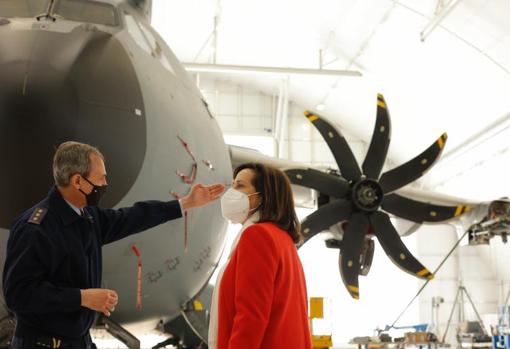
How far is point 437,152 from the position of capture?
8.87 metres

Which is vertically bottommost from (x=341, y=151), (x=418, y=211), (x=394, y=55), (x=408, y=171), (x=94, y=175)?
(x=418, y=211)

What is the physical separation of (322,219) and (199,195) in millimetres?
5251

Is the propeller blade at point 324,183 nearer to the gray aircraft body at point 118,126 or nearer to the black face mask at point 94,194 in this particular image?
the gray aircraft body at point 118,126

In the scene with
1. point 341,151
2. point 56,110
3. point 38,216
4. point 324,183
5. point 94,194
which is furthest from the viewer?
point 341,151

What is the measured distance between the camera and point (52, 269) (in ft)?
8.52

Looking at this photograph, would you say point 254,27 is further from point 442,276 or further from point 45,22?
point 45,22

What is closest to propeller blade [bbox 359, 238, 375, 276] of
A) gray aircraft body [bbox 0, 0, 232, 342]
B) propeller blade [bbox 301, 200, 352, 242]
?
propeller blade [bbox 301, 200, 352, 242]

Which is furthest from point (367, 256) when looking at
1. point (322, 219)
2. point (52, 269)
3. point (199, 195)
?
point (52, 269)

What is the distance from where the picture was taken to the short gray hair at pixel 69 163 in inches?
108

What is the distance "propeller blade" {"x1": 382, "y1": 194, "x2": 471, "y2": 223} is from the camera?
8.86 m

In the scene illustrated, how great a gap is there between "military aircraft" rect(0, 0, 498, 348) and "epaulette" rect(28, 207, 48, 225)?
5.19ft

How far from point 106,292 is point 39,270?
28 cm

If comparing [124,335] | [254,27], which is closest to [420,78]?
[254,27]

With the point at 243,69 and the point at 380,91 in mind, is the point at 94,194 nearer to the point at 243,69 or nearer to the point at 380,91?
the point at 243,69
